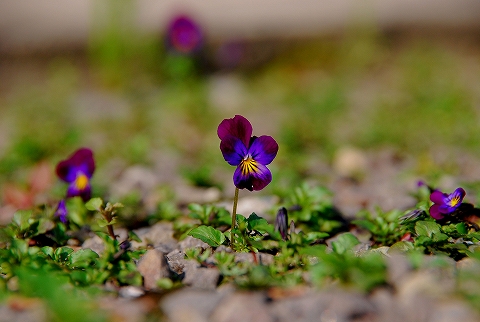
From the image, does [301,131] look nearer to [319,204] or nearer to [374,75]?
[319,204]

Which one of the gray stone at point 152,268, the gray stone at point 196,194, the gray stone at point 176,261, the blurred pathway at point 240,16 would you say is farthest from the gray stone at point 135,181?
the blurred pathway at point 240,16

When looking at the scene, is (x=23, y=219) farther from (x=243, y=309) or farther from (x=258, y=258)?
(x=243, y=309)

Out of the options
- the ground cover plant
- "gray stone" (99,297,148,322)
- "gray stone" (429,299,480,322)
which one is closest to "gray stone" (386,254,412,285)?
the ground cover plant

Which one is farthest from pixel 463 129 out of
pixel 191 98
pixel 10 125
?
pixel 10 125

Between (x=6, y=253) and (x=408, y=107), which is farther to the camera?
(x=408, y=107)

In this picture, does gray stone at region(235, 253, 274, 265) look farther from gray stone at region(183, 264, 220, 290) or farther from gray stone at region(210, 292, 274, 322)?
gray stone at region(210, 292, 274, 322)

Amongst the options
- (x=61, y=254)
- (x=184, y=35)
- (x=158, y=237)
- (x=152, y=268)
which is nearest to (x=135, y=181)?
(x=158, y=237)
